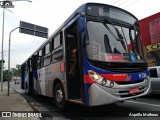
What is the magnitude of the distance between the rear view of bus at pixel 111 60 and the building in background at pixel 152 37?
532 inches

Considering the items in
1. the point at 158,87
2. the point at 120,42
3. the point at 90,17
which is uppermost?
the point at 90,17

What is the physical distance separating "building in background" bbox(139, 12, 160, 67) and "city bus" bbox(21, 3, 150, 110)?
1314 centimetres

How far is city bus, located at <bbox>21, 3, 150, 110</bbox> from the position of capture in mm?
6633

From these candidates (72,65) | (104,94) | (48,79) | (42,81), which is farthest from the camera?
(42,81)

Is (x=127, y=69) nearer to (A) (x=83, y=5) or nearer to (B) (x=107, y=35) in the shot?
(B) (x=107, y=35)

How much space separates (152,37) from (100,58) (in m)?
16.0

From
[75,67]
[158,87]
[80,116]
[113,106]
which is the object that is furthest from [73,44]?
[158,87]

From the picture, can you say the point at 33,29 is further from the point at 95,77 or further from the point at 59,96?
the point at 95,77

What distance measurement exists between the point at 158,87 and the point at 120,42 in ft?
18.9

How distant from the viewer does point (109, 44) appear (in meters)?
7.07

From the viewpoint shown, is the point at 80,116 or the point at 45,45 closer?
the point at 80,116

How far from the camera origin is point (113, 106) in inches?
372

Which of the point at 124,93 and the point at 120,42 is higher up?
the point at 120,42

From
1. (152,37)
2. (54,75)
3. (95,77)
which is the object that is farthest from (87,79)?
(152,37)
